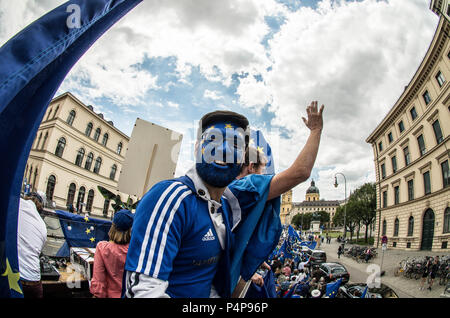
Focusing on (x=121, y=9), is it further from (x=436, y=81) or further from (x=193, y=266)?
(x=436, y=81)

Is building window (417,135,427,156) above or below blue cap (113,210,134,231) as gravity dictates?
above

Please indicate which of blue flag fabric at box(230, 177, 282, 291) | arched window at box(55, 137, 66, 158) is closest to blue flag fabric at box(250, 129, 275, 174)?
blue flag fabric at box(230, 177, 282, 291)

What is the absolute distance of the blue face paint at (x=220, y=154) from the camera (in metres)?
1.19

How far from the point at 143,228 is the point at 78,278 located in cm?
410

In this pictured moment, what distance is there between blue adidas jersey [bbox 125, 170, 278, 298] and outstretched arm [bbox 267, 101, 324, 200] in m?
0.38

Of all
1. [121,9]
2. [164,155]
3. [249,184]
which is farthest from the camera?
[164,155]

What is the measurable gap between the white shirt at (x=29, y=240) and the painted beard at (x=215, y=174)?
2.46 meters

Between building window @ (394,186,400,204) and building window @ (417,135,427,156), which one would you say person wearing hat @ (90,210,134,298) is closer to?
building window @ (417,135,427,156)

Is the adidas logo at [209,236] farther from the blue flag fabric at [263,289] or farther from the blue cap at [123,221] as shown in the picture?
the blue cap at [123,221]

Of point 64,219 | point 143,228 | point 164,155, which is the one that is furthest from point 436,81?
point 64,219

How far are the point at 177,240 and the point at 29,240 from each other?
101 inches

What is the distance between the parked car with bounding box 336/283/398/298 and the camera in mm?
6695

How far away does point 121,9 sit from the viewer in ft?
3.21
